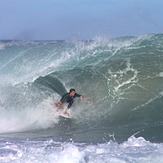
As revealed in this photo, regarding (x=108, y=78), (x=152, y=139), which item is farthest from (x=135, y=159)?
(x=108, y=78)

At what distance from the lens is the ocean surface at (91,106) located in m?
7.68

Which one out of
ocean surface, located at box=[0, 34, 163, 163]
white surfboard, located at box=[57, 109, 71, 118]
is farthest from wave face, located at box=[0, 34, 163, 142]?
white surfboard, located at box=[57, 109, 71, 118]

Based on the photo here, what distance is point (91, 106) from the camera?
14.9 metres

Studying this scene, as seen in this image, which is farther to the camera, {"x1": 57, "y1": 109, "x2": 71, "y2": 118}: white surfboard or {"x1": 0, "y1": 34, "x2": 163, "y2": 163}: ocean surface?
{"x1": 57, "y1": 109, "x2": 71, "y2": 118}: white surfboard

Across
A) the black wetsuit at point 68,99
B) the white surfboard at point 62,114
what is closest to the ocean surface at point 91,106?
the white surfboard at point 62,114

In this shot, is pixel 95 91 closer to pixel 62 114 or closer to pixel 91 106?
pixel 91 106

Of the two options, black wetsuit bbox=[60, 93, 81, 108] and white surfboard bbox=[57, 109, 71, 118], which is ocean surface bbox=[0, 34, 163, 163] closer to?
white surfboard bbox=[57, 109, 71, 118]

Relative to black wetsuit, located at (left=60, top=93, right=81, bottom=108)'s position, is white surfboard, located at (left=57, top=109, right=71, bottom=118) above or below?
below

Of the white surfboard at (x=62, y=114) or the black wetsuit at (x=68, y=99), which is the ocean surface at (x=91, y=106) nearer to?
the white surfboard at (x=62, y=114)

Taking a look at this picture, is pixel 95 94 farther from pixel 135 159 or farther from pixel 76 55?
pixel 135 159

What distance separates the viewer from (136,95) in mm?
15180

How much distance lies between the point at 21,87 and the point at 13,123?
3.83m

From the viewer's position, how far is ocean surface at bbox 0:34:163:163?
25.2 ft

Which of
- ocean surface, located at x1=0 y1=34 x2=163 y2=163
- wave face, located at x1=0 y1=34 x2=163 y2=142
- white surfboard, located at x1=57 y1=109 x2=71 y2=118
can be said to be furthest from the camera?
white surfboard, located at x1=57 y1=109 x2=71 y2=118
